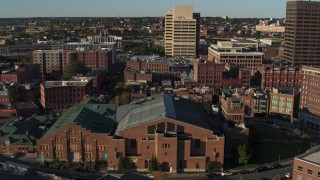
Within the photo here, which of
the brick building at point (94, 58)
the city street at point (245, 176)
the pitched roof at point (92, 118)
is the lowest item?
the city street at point (245, 176)

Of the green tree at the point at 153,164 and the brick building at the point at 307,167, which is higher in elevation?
the brick building at the point at 307,167

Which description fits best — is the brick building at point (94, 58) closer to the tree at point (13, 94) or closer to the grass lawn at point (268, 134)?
the tree at point (13, 94)

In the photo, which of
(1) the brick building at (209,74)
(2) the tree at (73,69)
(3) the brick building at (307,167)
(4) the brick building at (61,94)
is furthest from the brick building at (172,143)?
(2) the tree at (73,69)

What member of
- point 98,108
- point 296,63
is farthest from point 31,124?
point 296,63

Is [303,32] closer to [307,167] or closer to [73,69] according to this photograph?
[73,69]

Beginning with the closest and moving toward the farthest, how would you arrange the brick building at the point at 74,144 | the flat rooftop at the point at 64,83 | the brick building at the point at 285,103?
the brick building at the point at 74,144
the brick building at the point at 285,103
the flat rooftop at the point at 64,83

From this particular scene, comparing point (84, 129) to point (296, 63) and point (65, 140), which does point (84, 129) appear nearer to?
point (65, 140)

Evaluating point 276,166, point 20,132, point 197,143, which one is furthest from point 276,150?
point 20,132
